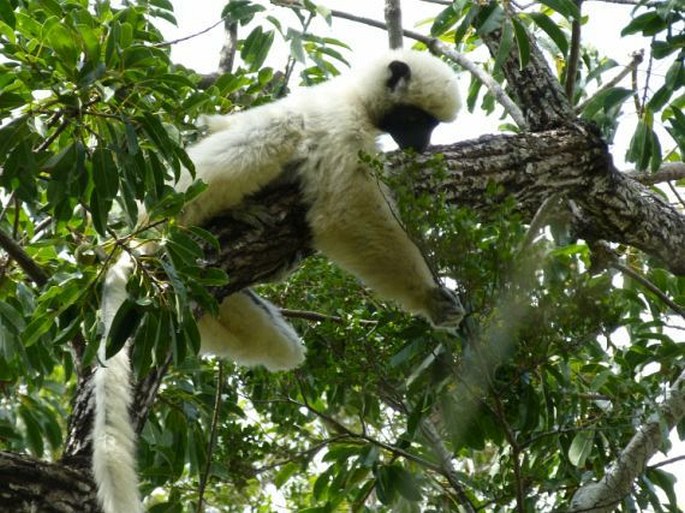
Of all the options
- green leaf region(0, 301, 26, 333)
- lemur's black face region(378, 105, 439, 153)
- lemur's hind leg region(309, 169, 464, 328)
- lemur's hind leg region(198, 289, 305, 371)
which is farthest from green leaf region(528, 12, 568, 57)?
green leaf region(0, 301, 26, 333)

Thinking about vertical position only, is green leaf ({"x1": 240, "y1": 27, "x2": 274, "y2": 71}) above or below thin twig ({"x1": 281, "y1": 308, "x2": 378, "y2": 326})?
above

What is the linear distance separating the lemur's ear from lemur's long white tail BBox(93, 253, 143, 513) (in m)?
2.29

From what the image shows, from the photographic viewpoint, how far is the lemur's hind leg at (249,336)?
5.41 meters

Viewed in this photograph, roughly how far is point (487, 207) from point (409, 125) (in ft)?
3.48

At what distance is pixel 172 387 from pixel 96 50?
244 centimetres

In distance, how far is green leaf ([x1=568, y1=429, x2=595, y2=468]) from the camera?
4836mm

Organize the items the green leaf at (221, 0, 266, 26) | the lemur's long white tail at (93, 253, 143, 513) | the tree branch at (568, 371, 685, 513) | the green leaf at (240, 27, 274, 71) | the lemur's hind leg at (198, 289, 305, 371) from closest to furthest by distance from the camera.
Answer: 1. the lemur's long white tail at (93, 253, 143, 513)
2. the tree branch at (568, 371, 685, 513)
3. the lemur's hind leg at (198, 289, 305, 371)
4. the green leaf at (221, 0, 266, 26)
5. the green leaf at (240, 27, 274, 71)

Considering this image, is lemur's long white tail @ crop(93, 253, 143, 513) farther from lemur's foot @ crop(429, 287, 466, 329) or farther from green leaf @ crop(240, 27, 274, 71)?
green leaf @ crop(240, 27, 274, 71)

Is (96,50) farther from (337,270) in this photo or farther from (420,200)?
(337,270)

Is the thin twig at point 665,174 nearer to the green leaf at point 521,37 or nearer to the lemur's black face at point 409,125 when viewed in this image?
the lemur's black face at point 409,125

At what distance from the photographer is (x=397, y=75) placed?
570 centimetres

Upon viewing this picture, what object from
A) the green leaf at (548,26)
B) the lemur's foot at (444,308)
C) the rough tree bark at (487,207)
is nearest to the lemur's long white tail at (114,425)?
the rough tree bark at (487,207)

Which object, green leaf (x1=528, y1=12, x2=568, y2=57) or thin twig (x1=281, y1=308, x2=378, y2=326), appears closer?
thin twig (x1=281, y1=308, x2=378, y2=326)

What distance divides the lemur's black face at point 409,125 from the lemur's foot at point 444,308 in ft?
3.19
